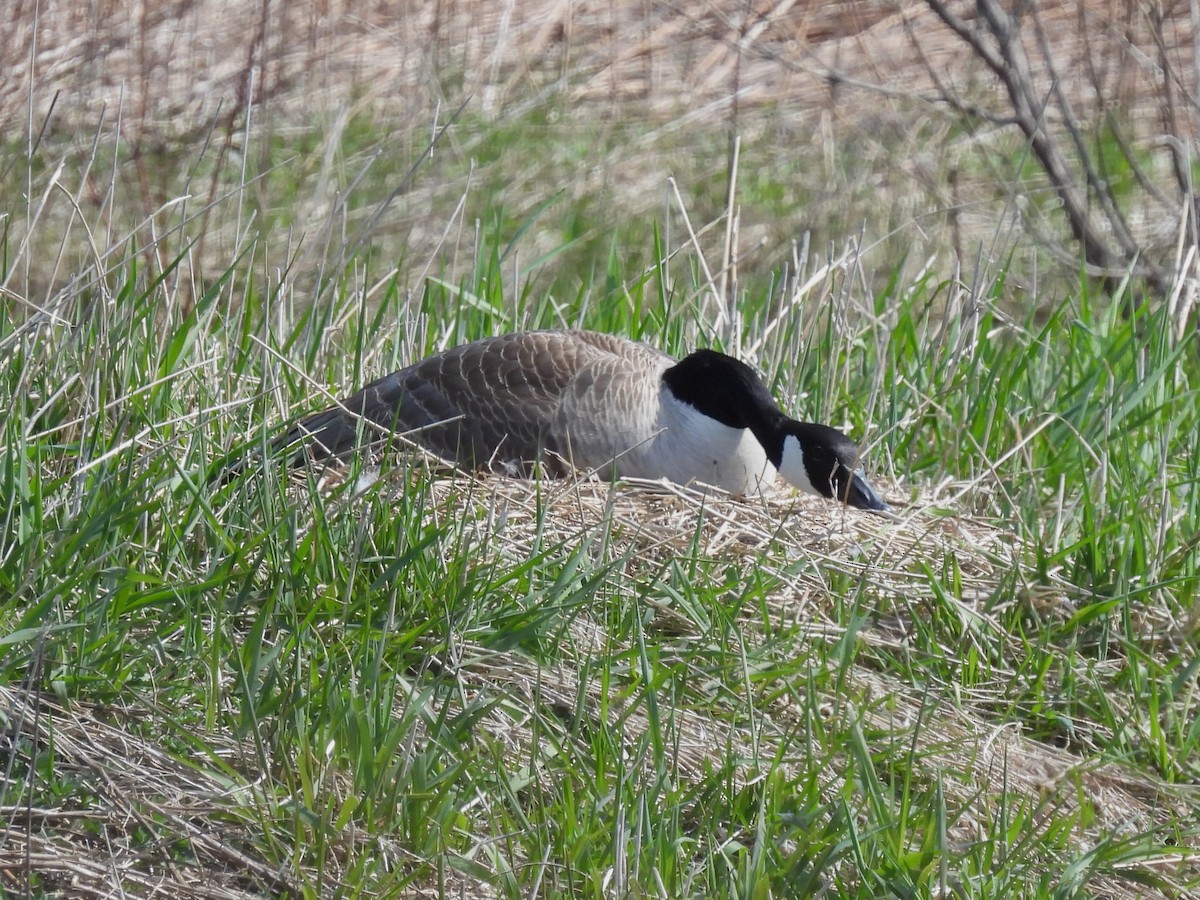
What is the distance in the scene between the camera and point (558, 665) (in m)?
3.10

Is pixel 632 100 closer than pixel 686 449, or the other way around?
pixel 686 449

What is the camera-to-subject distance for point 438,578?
10.4 ft

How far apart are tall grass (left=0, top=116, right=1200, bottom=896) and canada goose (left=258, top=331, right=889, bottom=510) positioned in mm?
201

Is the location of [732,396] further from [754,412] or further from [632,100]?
[632,100]

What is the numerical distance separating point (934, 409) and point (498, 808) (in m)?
2.48

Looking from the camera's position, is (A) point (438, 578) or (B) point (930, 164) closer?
(A) point (438, 578)

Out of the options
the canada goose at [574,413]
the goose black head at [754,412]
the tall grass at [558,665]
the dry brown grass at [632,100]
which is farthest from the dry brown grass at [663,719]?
the dry brown grass at [632,100]

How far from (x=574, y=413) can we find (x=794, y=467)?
0.65 metres

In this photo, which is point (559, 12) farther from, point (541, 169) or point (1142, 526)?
point (1142, 526)

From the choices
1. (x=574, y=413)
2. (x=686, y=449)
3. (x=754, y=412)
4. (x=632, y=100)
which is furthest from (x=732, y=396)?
(x=632, y=100)

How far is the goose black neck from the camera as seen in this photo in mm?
4406

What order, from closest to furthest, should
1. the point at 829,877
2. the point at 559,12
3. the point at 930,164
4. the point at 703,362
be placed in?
the point at 829,877 → the point at 703,362 → the point at 930,164 → the point at 559,12

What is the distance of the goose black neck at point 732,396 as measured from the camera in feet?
14.5

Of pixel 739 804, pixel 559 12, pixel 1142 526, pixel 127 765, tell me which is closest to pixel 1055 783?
pixel 739 804
